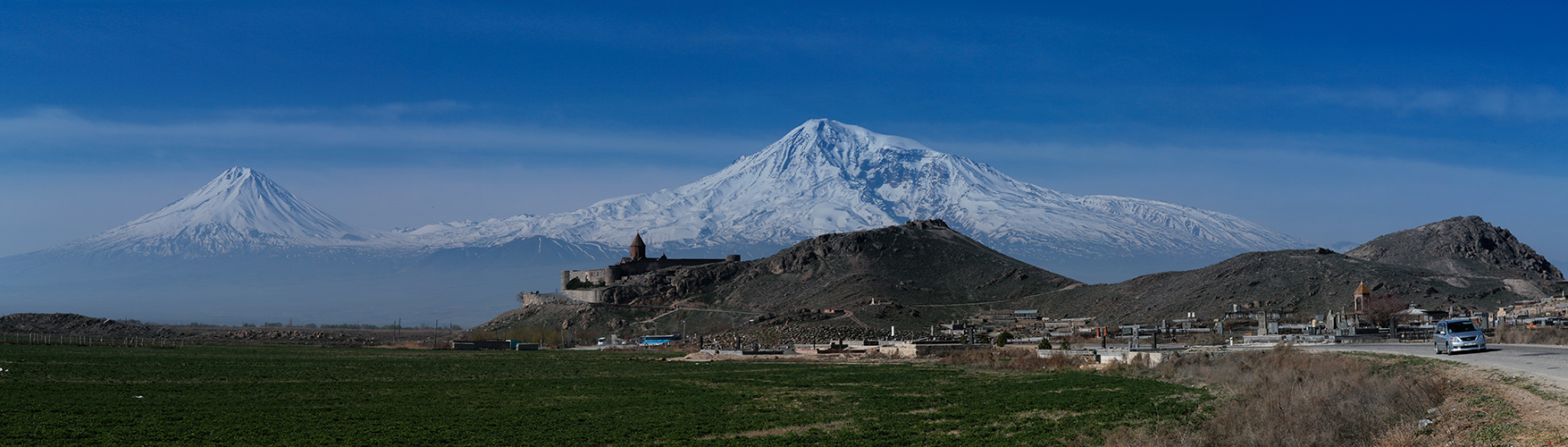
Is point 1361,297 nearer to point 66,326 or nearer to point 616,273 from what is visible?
point 616,273

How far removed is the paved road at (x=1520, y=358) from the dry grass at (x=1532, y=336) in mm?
3468

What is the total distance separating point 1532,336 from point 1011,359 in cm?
2091

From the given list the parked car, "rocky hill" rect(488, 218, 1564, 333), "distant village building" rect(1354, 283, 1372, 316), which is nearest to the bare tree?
"distant village building" rect(1354, 283, 1372, 316)

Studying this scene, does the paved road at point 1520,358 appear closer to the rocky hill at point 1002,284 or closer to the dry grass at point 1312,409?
the dry grass at point 1312,409

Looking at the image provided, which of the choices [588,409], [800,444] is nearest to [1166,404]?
[800,444]

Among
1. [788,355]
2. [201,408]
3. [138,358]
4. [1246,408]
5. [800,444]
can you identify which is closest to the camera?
[800,444]

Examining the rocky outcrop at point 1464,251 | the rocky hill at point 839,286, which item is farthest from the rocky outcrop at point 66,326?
the rocky outcrop at point 1464,251

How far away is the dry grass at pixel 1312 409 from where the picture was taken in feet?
64.5

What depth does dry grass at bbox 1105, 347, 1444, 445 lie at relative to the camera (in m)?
19.7

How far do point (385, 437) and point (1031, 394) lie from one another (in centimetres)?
1899

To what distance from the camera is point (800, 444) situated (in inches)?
868

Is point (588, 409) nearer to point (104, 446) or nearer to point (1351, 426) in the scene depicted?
point (104, 446)

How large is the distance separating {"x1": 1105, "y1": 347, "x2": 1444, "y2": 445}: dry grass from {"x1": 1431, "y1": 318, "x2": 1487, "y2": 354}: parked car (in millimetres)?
3973

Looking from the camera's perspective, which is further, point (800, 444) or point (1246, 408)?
point (1246, 408)
